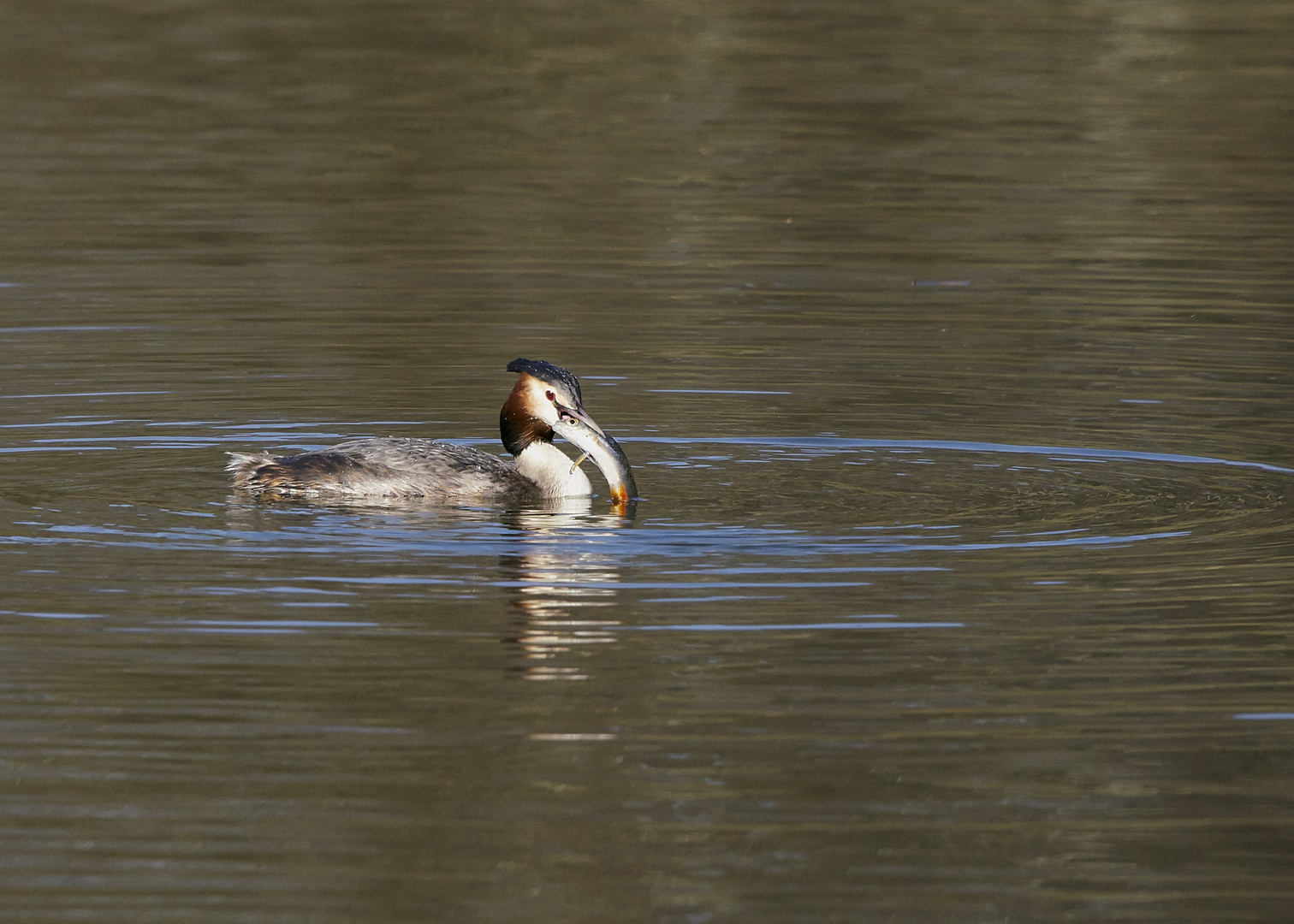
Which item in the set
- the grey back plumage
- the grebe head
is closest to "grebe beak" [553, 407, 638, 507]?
the grebe head

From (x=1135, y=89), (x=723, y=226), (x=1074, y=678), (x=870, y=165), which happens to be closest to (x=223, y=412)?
(x=1074, y=678)

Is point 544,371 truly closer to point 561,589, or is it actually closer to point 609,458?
point 609,458

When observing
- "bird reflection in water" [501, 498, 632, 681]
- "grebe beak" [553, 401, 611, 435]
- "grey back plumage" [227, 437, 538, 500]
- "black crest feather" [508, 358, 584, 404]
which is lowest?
"bird reflection in water" [501, 498, 632, 681]

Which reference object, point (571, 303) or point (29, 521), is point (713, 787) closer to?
point (29, 521)

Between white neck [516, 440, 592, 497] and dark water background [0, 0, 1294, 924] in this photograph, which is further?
white neck [516, 440, 592, 497]

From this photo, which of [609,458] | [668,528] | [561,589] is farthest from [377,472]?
[561,589]

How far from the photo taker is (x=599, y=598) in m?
9.20

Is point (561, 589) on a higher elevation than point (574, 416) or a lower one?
lower

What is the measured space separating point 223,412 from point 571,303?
4399mm

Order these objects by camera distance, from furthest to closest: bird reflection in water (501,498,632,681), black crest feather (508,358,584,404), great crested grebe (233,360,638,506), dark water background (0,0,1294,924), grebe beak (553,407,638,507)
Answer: black crest feather (508,358,584,404)
great crested grebe (233,360,638,506)
grebe beak (553,407,638,507)
bird reflection in water (501,498,632,681)
dark water background (0,0,1294,924)

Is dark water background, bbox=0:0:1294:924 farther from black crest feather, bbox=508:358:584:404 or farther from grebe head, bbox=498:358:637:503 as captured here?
black crest feather, bbox=508:358:584:404

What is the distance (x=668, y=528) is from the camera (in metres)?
10.3

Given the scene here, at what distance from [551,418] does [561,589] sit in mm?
2056

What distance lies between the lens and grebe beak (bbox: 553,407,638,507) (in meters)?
10.7
